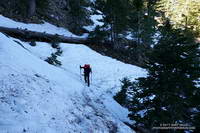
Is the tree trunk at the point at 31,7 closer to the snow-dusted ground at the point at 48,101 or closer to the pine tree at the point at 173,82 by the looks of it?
the snow-dusted ground at the point at 48,101

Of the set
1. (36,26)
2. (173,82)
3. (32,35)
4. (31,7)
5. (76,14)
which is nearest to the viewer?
(173,82)

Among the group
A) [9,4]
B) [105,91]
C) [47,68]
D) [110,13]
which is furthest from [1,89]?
[9,4]

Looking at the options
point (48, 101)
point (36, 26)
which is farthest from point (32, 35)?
point (48, 101)

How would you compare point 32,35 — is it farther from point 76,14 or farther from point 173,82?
point 173,82

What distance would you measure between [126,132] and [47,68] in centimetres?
A: 705

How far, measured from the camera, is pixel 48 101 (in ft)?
37.4

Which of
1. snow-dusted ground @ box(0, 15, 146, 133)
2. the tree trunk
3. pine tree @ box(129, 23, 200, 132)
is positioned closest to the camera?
snow-dusted ground @ box(0, 15, 146, 133)

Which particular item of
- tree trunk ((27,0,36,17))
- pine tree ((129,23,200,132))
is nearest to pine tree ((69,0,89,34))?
tree trunk ((27,0,36,17))

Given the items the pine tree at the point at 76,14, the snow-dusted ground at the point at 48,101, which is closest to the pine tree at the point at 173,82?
the snow-dusted ground at the point at 48,101

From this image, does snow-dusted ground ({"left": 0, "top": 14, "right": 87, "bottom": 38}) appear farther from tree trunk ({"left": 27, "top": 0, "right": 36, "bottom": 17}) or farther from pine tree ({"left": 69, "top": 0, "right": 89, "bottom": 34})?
tree trunk ({"left": 27, "top": 0, "right": 36, "bottom": 17})

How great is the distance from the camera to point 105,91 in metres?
18.0

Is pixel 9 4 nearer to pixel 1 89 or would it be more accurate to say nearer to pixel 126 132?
pixel 1 89

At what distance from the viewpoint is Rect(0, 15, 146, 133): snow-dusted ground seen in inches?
376

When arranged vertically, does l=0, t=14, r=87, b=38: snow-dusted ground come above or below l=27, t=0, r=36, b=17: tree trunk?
below
